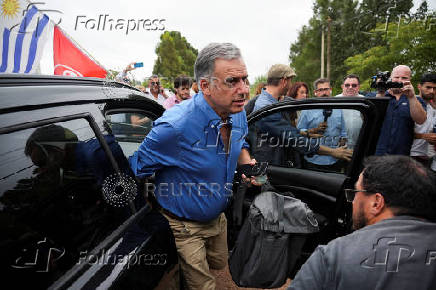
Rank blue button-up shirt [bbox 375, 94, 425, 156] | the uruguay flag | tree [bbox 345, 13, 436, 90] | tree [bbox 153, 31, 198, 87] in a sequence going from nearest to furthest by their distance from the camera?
Answer: the uruguay flag < blue button-up shirt [bbox 375, 94, 425, 156] < tree [bbox 345, 13, 436, 90] < tree [bbox 153, 31, 198, 87]

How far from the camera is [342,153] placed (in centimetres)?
221

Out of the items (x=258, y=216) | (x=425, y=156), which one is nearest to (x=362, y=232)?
(x=258, y=216)

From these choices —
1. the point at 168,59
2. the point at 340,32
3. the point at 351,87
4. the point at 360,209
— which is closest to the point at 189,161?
the point at 360,209

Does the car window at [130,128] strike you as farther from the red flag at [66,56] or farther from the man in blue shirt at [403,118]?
the man in blue shirt at [403,118]

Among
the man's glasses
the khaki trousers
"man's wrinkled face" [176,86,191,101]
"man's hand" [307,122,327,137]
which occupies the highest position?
"man's wrinkled face" [176,86,191,101]

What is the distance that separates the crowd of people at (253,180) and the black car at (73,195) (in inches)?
6.5

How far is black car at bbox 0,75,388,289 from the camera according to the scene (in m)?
0.83

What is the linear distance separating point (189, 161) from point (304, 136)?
1.28 m

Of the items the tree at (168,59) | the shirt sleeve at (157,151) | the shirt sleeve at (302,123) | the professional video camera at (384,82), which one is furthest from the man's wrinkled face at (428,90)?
the tree at (168,59)

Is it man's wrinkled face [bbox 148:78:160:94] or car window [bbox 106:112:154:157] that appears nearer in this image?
car window [bbox 106:112:154:157]

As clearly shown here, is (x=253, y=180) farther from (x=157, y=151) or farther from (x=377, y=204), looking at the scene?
(x=377, y=204)

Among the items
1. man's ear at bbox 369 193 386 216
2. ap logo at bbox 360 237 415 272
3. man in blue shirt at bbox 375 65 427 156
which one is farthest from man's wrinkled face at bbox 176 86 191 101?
ap logo at bbox 360 237 415 272

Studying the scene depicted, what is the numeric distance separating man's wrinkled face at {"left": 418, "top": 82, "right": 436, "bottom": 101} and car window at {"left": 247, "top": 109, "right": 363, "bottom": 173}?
2102 mm

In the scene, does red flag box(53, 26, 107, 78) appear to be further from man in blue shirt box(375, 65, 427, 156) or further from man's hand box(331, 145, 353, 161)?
man in blue shirt box(375, 65, 427, 156)
